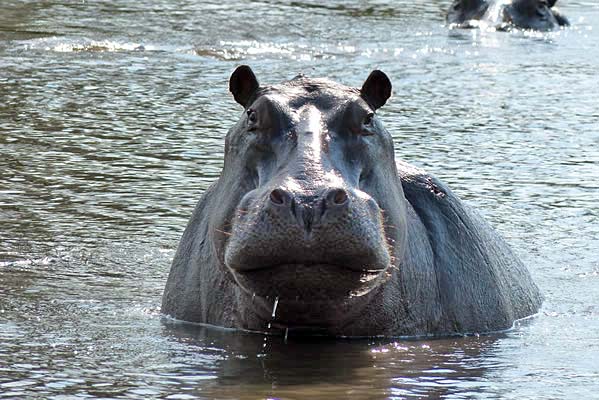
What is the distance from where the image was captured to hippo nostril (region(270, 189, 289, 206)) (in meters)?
5.80

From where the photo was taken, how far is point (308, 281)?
6090 millimetres

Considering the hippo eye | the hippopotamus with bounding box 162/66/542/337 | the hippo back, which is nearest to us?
the hippopotamus with bounding box 162/66/542/337

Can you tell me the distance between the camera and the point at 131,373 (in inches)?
251

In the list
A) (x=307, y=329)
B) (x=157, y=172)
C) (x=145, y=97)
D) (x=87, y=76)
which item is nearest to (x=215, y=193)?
(x=307, y=329)

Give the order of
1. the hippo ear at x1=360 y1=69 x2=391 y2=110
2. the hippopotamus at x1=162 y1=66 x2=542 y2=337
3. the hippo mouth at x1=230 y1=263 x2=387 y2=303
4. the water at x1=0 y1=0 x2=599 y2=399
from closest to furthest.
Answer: the hippopotamus at x1=162 y1=66 x2=542 y2=337
the hippo mouth at x1=230 y1=263 x2=387 y2=303
the water at x1=0 y1=0 x2=599 y2=399
the hippo ear at x1=360 y1=69 x2=391 y2=110

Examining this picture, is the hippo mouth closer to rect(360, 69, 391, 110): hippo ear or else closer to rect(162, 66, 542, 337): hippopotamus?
rect(162, 66, 542, 337): hippopotamus

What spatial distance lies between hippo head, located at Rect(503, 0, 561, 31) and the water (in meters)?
0.49

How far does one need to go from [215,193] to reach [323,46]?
519 inches

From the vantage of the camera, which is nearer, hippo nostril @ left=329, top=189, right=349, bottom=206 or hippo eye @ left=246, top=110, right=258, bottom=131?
hippo nostril @ left=329, top=189, right=349, bottom=206

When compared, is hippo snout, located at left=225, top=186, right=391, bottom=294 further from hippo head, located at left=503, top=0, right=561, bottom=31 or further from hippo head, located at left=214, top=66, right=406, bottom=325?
hippo head, located at left=503, top=0, right=561, bottom=31

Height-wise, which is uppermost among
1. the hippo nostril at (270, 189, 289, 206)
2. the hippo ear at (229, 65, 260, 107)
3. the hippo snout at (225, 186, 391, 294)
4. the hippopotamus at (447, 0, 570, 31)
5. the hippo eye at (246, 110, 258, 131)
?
the hippo ear at (229, 65, 260, 107)

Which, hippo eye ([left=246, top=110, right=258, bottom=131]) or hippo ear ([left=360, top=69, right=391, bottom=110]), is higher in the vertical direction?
hippo ear ([left=360, top=69, right=391, bottom=110])

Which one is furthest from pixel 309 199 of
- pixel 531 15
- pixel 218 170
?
pixel 531 15

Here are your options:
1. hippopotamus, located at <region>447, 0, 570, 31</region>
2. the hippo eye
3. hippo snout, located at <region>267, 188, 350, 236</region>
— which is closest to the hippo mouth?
hippo snout, located at <region>267, 188, 350, 236</region>
